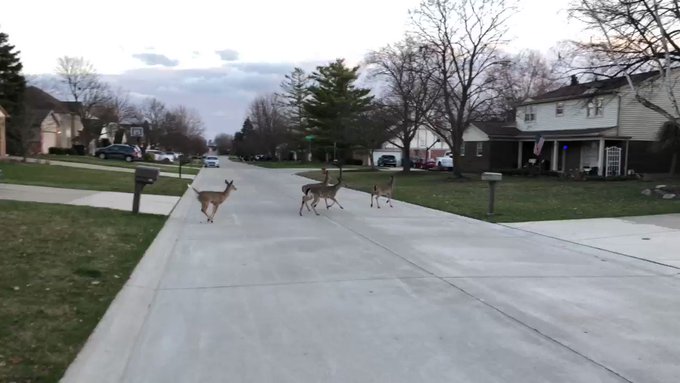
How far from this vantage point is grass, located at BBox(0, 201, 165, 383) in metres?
4.50

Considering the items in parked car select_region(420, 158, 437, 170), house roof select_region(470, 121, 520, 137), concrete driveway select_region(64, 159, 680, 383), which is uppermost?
house roof select_region(470, 121, 520, 137)

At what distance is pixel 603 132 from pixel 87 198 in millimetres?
28847

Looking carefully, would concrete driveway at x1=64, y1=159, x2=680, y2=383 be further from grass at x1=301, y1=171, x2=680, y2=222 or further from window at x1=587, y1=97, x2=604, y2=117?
window at x1=587, y1=97, x2=604, y2=117

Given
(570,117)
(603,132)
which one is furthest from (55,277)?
(570,117)

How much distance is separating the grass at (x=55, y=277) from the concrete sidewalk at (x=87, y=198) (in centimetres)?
229

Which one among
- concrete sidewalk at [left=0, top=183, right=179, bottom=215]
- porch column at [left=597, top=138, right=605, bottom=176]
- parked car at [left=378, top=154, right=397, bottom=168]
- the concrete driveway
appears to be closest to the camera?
the concrete driveway

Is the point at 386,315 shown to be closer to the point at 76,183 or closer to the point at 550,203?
the point at 550,203

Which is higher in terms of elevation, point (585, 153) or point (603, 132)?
point (603, 132)

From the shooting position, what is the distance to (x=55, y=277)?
6984 mm

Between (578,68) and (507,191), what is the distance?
239 inches

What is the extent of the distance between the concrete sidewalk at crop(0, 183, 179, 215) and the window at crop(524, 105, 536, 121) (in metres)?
29.6

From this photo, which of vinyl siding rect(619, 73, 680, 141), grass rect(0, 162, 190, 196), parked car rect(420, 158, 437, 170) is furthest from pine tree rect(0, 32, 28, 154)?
vinyl siding rect(619, 73, 680, 141)

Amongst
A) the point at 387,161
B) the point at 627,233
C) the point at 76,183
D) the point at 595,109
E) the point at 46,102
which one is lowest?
the point at 627,233

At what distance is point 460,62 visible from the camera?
3469 centimetres
